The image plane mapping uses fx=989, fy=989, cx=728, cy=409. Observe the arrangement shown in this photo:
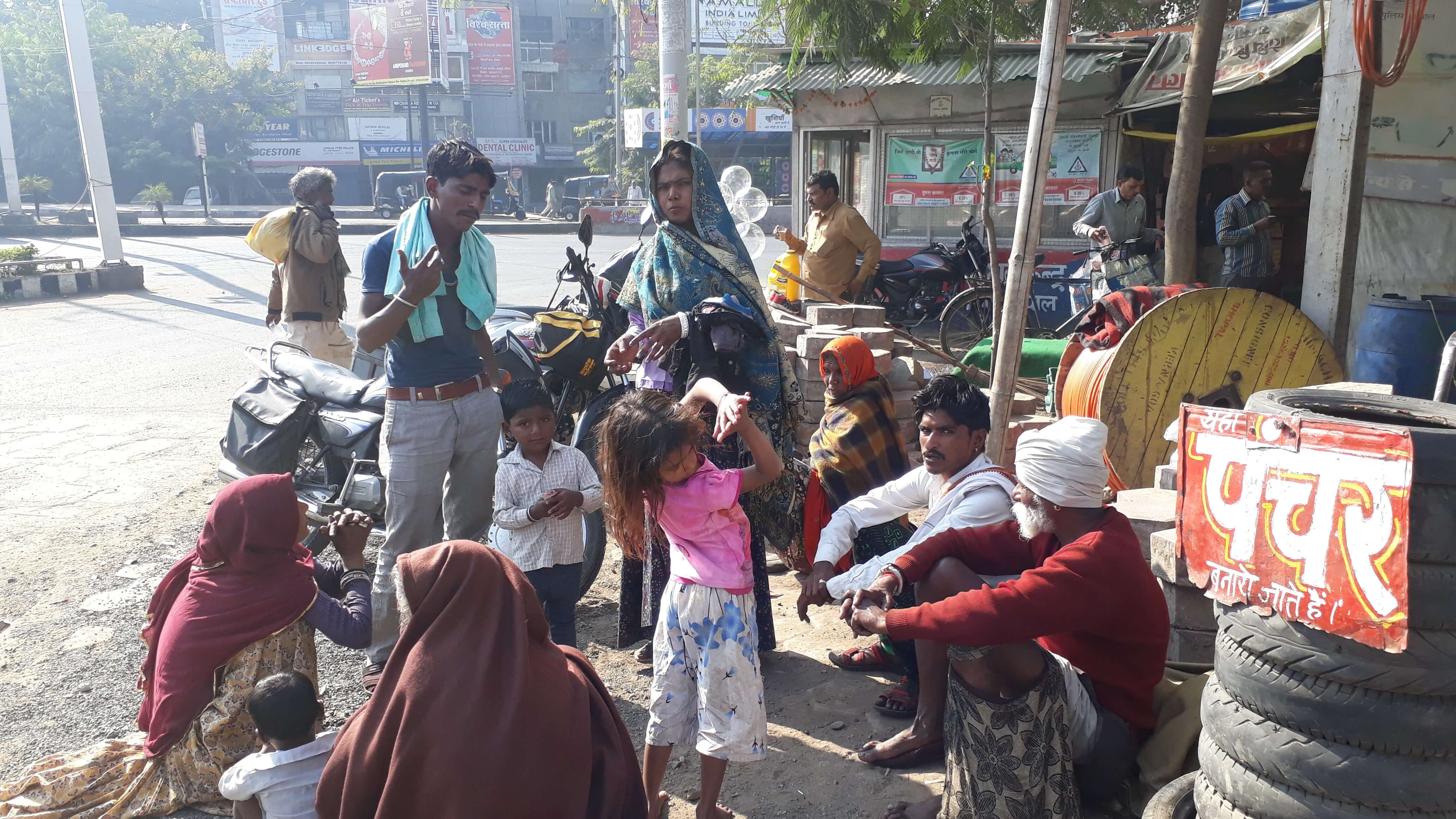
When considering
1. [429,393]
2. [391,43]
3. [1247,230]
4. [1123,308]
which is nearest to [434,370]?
[429,393]

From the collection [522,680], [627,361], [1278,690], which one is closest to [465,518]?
[627,361]

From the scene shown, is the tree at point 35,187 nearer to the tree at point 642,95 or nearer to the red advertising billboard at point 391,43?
the red advertising billboard at point 391,43

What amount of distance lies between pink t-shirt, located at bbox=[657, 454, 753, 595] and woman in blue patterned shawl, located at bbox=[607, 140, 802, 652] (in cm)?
79

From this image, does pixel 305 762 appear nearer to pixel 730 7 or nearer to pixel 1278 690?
pixel 1278 690

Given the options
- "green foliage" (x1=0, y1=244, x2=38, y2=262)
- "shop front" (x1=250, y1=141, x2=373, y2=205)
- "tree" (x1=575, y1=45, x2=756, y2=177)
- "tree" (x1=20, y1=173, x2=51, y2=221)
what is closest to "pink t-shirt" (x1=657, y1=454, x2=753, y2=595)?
"green foliage" (x1=0, y1=244, x2=38, y2=262)

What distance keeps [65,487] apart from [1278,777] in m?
6.40

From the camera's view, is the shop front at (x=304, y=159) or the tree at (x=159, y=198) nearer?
the tree at (x=159, y=198)

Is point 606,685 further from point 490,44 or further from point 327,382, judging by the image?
point 490,44

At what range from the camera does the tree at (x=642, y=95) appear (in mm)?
32406

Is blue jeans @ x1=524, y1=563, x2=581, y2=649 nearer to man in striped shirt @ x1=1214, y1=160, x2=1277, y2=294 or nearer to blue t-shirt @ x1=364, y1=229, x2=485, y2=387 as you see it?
blue t-shirt @ x1=364, y1=229, x2=485, y2=387

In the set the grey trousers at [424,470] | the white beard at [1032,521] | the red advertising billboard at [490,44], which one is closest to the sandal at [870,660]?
the white beard at [1032,521]

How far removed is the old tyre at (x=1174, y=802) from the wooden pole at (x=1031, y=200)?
1719mm

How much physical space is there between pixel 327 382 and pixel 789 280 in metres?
5.65

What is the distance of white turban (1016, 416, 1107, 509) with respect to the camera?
2436mm
